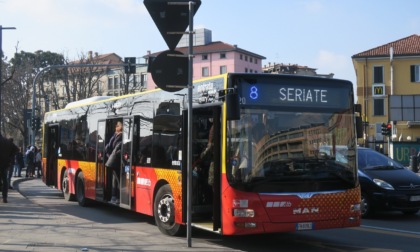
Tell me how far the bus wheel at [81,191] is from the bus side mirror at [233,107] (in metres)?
8.05

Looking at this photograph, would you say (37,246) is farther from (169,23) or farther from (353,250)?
(353,250)

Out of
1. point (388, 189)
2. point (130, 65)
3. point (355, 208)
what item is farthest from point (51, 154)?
point (355, 208)

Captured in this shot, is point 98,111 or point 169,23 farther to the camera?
point 98,111

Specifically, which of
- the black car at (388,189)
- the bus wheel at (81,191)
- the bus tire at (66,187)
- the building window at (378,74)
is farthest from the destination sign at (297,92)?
the building window at (378,74)

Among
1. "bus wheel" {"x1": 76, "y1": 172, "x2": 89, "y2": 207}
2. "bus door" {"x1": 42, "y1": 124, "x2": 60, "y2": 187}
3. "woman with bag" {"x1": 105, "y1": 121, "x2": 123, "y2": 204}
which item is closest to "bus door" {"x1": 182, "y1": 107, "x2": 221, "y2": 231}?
"woman with bag" {"x1": 105, "y1": 121, "x2": 123, "y2": 204}

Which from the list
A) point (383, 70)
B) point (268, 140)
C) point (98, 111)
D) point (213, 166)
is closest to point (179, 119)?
point (213, 166)

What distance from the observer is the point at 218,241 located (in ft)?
31.6

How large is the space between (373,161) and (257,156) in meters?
6.48

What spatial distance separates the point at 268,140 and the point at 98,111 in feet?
22.5

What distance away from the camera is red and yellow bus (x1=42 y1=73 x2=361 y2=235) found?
27.0 ft

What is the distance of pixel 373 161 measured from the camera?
45.0 ft

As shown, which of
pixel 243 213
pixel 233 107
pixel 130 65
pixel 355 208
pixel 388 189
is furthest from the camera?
pixel 130 65

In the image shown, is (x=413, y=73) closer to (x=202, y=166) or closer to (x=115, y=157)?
(x=115, y=157)

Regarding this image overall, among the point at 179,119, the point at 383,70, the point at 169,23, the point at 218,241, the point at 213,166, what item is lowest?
the point at 218,241
